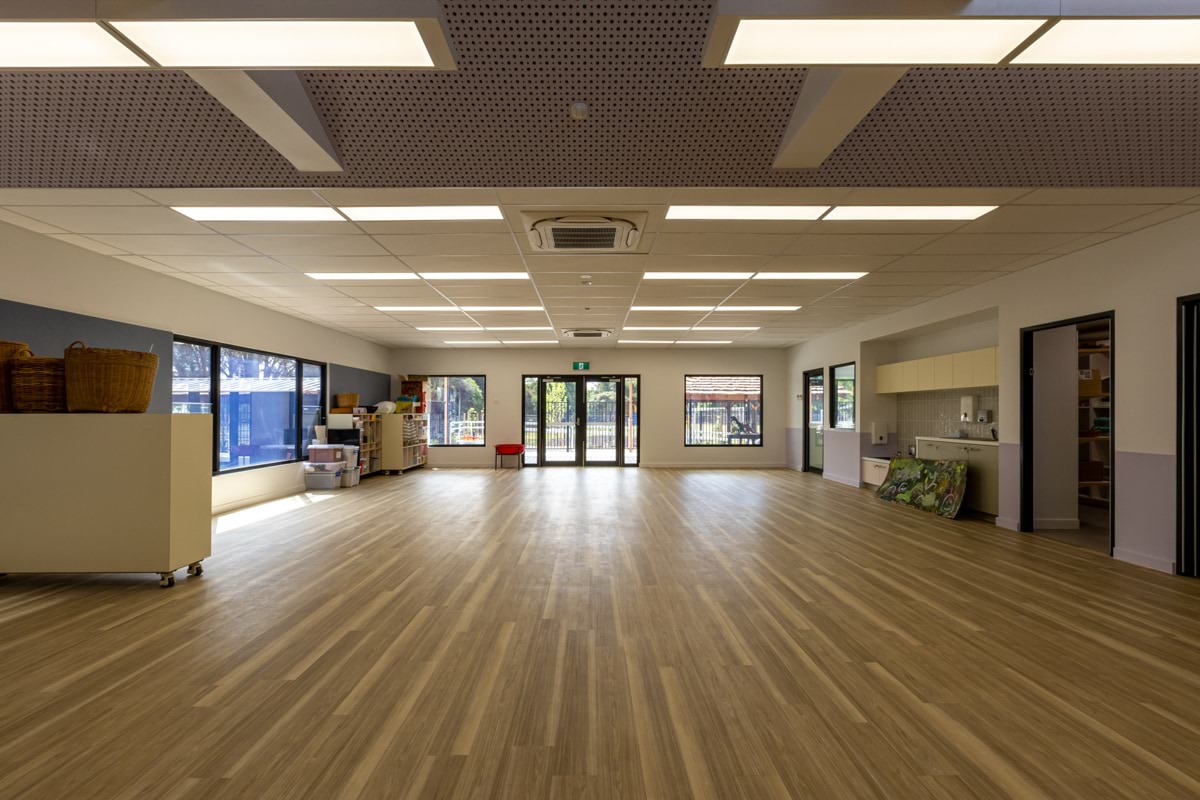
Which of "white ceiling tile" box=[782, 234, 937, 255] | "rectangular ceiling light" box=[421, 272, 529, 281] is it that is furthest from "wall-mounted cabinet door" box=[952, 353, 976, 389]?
"rectangular ceiling light" box=[421, 272, 529, 281]

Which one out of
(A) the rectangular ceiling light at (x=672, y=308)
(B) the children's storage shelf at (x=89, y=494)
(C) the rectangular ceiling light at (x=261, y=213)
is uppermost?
(C) the rectangular ceiling light at (x=261, y=213)

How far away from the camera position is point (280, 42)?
1.98 meters

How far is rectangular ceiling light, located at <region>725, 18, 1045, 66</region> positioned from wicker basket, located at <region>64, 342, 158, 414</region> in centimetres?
436

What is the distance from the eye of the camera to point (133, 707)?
239cm

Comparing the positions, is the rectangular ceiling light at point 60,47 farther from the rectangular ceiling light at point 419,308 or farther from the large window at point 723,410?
the large window at point 723,410

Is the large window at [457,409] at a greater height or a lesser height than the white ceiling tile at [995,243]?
lesser

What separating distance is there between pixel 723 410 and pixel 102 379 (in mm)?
11423

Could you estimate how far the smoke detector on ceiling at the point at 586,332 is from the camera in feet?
33.4

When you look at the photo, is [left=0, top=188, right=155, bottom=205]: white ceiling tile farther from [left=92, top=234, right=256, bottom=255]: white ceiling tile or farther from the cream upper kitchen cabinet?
the cream upper kitchen cabinet

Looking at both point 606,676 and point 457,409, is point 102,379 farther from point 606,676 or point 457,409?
point 457,409

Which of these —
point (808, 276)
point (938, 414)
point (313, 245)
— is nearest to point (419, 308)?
point (313, 245)

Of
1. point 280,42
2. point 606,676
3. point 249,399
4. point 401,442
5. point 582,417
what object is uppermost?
point 280,42

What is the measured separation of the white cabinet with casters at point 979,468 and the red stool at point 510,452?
7923 mm

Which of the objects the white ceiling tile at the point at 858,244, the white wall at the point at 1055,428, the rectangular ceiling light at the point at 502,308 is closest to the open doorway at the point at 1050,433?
the white wall at the point at 1055,428
